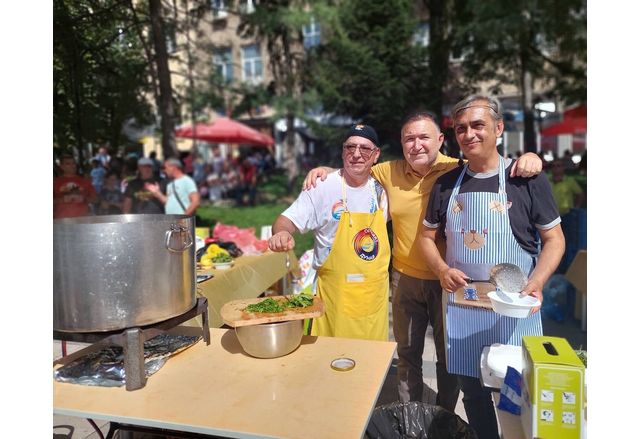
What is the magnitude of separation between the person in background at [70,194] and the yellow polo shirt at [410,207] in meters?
4.03

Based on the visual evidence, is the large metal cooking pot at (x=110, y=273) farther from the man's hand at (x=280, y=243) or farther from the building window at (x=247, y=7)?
the building window at (x=247, y=7)

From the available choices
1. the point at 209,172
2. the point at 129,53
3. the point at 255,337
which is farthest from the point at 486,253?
the point at 209,172

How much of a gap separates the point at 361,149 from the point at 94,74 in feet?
21.0

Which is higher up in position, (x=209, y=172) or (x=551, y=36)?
(x=551, y=36)

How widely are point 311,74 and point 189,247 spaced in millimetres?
10337

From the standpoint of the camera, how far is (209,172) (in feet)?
55.9

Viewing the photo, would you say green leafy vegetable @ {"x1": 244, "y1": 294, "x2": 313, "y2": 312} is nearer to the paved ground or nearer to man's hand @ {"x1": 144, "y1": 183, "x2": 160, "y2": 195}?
the paved ground

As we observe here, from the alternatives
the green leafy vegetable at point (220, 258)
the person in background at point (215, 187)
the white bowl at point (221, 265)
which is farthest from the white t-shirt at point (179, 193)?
the person in background at point (215, 187)

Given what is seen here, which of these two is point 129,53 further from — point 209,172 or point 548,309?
point 209,172

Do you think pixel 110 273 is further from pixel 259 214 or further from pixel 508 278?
pixel 259 214

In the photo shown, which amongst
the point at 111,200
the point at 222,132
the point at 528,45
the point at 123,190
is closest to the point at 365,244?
the point at 123,190

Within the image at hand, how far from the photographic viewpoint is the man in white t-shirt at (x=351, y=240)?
2.40 m

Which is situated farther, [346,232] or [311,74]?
[311,74]

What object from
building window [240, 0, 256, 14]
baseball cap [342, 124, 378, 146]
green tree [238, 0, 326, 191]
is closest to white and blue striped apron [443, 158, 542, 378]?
baseball cap [342, 124, 378, 146]
